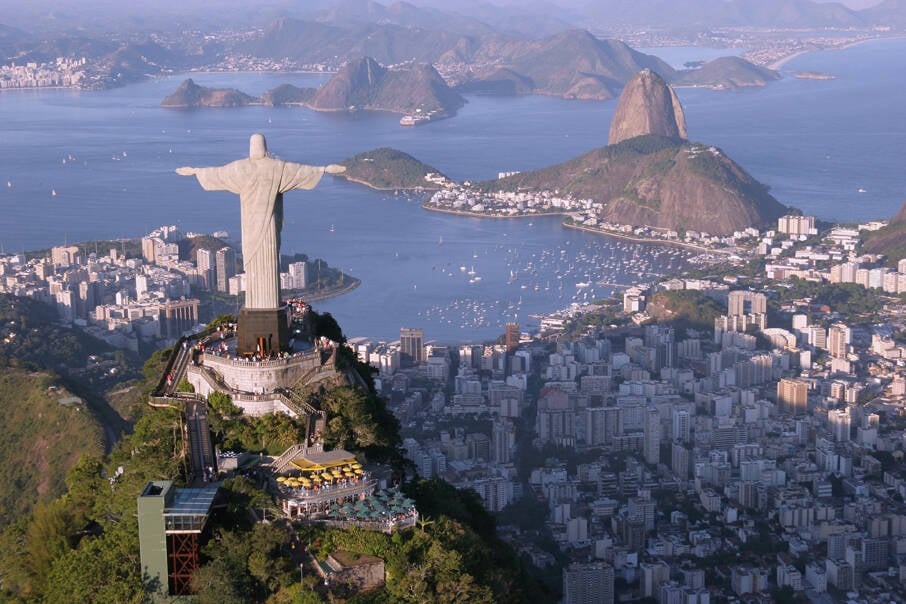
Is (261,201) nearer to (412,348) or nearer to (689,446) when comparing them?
(689,446)

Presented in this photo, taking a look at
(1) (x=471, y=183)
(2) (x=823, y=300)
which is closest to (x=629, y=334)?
(2) (x=823, y=300)

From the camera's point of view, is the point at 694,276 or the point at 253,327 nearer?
the point at 253,327

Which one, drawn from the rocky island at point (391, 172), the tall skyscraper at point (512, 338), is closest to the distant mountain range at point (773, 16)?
the rocky island at point (391, 172)

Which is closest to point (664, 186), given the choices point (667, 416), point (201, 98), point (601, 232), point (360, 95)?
point (601, 232)

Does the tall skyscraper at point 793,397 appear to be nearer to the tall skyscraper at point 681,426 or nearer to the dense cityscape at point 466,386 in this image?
the dense cityscape at point 466,386

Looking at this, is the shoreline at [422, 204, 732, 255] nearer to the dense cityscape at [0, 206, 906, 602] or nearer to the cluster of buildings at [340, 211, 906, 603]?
the dense cityscape at [0, 206, 906, 602]

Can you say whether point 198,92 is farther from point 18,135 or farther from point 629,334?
point 629,334

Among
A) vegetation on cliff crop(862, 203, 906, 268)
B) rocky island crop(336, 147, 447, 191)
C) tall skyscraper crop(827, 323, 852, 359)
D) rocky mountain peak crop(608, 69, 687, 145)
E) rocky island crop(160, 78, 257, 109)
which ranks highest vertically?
rocky island crop(160, 78, 257, 109)

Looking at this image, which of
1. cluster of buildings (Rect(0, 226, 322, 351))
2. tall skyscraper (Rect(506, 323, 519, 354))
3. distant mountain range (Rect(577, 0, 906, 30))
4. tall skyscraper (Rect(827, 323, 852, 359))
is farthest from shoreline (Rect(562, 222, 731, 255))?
distant mountain range (Rect(577, 0, 906, 30))
